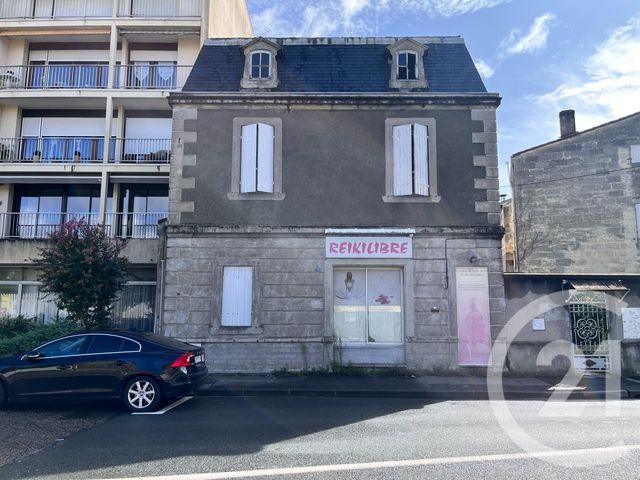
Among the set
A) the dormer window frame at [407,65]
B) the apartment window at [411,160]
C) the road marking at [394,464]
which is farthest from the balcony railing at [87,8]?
the road marking at [394,464]

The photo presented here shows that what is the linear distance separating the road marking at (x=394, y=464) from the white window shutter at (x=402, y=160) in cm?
766

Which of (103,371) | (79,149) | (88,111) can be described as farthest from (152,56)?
(103,371)

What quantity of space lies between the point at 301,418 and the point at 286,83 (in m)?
9.04

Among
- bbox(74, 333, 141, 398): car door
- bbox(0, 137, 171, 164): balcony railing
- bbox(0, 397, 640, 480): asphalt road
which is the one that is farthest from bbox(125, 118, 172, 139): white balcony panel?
bbox(0, 397, 640, 480): asphalt road

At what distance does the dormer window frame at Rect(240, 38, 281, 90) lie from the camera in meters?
13.2

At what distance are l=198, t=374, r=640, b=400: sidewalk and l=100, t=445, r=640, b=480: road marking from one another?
3884mm

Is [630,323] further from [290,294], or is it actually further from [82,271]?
[82,271]

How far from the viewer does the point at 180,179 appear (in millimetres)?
12625

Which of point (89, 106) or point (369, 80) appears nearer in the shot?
point (369, 80)

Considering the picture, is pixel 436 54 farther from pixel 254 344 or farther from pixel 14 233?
pixel 14 233

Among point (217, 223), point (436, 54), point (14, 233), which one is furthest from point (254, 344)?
point (14, 233)

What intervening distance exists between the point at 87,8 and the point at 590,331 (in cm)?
2110

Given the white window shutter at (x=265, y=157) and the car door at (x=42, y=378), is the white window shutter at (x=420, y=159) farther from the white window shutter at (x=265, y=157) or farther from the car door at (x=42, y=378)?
the car door at (x=42, y=378)

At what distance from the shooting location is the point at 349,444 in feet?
20.2
